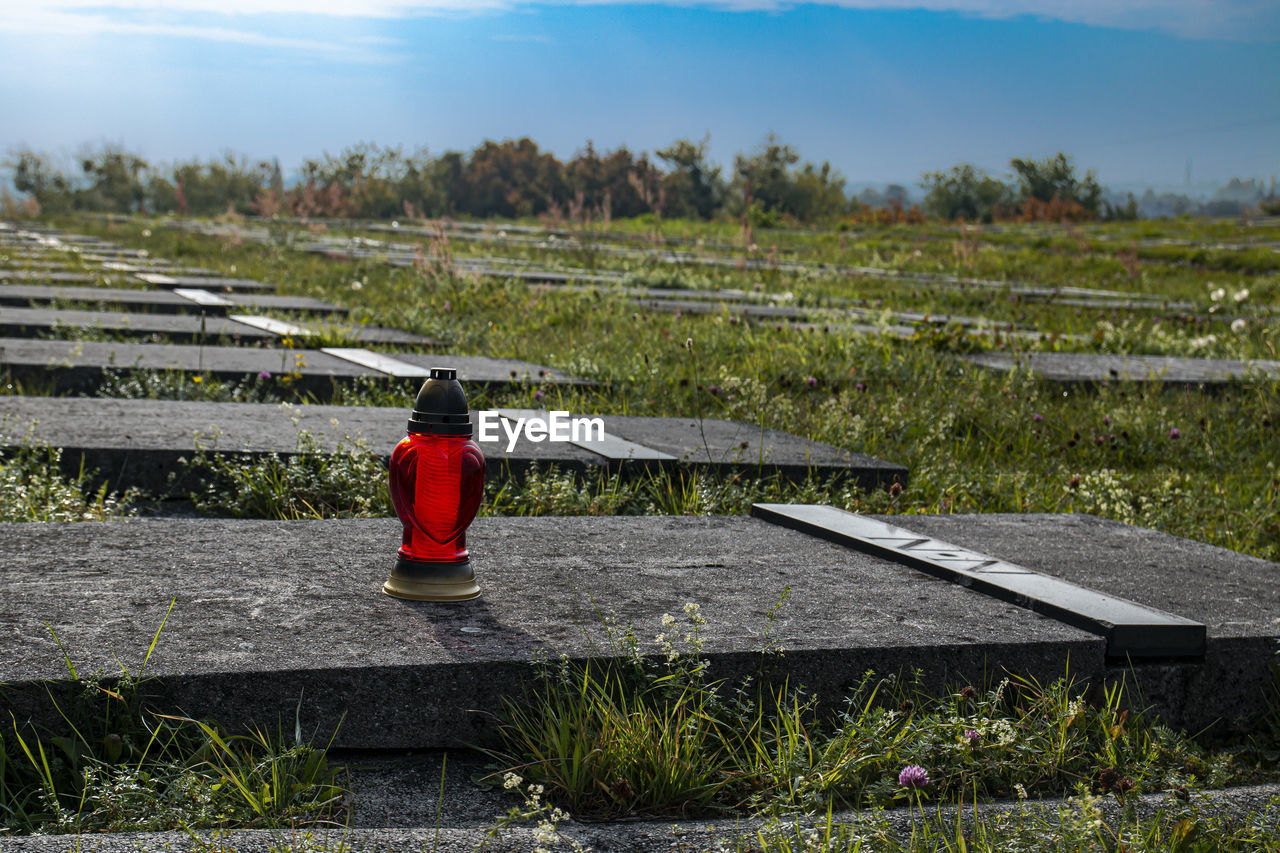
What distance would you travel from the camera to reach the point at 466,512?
1737 millimetres

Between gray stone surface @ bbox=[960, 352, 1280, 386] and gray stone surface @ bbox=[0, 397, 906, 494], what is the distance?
195cm

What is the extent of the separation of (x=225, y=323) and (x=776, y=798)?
5.48 metres

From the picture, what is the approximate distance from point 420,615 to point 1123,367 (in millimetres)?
4484

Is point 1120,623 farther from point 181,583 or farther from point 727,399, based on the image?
point 727,399

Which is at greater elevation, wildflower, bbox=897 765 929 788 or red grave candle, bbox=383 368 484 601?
red grave candle, bbox=383 368 484 601

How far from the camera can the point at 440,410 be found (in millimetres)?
1689

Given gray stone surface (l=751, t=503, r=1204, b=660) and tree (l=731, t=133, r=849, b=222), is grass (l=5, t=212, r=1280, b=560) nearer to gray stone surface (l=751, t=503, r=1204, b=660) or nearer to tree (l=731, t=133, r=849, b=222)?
gray stone surface (l=751, t=503, r=1204, b=660)

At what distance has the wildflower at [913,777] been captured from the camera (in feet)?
4.70

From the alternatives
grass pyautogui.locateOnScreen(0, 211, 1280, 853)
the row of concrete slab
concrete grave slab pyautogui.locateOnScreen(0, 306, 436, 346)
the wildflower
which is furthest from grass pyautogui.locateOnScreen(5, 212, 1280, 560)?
the wildflower

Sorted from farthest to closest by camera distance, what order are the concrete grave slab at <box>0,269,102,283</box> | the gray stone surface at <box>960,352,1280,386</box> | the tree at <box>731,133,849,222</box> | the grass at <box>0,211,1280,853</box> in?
the tree at <box>731,133,849,222</box>
the concrete grave slab at <box>0,269,102,283</box>
the gray stone surface at <box>960,352,1280,386</box>
the grass at <box>0,211,1280,853</box>

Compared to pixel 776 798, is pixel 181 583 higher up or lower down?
higher up

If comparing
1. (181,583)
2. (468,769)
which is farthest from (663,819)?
(181,583)

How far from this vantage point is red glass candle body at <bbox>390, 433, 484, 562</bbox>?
1.72 m

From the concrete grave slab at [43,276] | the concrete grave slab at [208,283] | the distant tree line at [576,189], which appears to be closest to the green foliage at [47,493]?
the concrete grave slab at [208,283]
